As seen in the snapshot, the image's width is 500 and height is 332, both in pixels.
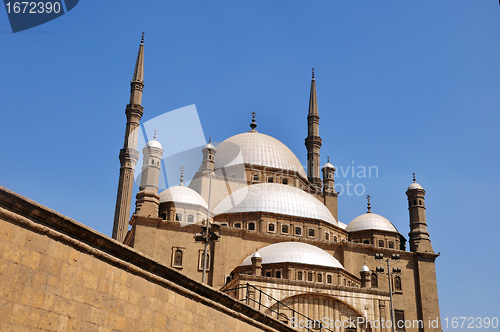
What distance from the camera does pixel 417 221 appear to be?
98.6 ft

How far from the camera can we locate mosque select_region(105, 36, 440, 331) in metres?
21.6

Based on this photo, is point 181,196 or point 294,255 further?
point 181,196

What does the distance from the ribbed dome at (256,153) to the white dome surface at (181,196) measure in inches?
233

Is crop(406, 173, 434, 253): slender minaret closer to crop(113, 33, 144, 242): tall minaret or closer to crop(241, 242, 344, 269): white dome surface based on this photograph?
crop(241, 242, 344, 269): white dome surface

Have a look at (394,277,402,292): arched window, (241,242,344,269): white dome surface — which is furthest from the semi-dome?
(394,277,402,292): arched window

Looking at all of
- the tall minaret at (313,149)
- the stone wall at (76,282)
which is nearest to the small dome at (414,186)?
the tall minaret at (313,149)

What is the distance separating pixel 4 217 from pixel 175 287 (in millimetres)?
2995

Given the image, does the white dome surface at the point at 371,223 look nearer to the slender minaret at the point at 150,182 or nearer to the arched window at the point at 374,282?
the arched window at the point at 374,282

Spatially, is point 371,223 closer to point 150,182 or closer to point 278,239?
point 278,239

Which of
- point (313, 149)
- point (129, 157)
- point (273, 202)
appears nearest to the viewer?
point (273, 202)

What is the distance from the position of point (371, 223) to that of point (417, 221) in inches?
105

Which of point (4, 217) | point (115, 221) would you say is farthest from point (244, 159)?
point (4, 217)

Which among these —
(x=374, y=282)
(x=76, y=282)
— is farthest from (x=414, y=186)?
(x=76, y=282)

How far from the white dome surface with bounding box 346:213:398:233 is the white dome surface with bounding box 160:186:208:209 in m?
9.71
